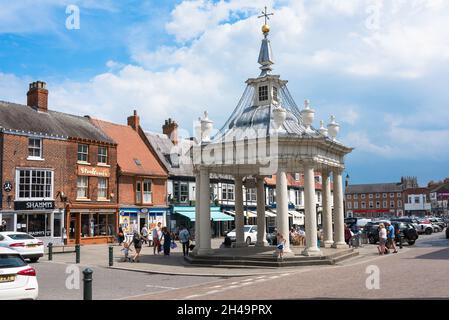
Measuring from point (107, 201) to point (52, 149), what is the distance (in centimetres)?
632

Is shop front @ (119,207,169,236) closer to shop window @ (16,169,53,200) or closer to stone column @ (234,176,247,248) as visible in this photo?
shop window @ (16,169,53,200)

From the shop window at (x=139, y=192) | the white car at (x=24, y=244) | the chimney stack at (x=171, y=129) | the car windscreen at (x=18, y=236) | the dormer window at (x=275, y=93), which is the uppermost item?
the chimney stack at (x=171, y=129)

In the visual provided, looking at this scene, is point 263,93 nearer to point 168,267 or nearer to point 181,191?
point 168,267

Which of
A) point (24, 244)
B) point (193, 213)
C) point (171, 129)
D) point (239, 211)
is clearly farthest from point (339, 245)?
point (171, 129)

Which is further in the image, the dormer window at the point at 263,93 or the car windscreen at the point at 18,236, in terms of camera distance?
the dormer window at the point at 263,93

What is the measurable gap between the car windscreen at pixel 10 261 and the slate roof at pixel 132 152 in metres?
28.9

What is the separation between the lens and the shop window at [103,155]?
38.2m

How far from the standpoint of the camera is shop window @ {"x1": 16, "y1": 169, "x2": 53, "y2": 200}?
32.3 metres

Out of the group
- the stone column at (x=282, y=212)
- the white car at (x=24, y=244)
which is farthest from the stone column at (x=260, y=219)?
the white car at (x=24, y=244)

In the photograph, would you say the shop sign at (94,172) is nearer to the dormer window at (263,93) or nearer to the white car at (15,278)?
the dormer window at (263,93)

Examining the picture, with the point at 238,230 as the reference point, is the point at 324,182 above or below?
above

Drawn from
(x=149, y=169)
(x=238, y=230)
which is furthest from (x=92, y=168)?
(x=238, y=230)
